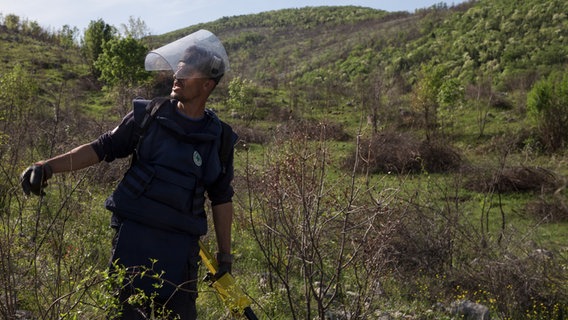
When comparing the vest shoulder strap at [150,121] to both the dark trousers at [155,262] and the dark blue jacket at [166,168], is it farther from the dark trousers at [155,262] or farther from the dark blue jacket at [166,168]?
the dark trousers at [155,262]

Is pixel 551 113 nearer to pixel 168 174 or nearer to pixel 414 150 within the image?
pixel 414 150

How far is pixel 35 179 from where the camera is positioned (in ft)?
6.65

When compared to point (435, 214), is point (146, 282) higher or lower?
higher

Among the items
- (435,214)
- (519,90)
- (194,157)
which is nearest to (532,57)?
(519,90)

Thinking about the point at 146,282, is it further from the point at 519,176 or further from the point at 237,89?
the point at 237,89

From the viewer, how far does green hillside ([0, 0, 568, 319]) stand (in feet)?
10.8

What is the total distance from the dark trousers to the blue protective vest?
0.05 meters

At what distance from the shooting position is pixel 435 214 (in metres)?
5.98

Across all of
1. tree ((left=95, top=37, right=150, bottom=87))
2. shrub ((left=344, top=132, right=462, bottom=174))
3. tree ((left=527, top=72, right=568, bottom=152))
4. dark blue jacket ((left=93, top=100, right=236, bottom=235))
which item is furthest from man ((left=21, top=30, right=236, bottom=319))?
tree ((left=95, top=37, right=150, bottom=87))

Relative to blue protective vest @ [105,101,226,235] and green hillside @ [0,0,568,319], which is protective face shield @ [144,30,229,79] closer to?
blue protective vest @ [105,101,226,235]

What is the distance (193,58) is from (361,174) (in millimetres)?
8688

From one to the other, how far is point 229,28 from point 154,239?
8689 centimetres

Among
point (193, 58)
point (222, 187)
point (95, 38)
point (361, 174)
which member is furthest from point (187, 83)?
point (95, 38)

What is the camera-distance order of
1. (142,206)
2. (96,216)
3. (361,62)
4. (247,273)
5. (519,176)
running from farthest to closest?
(361,62), (519,176), (96,216), (247,273), (142,206)
